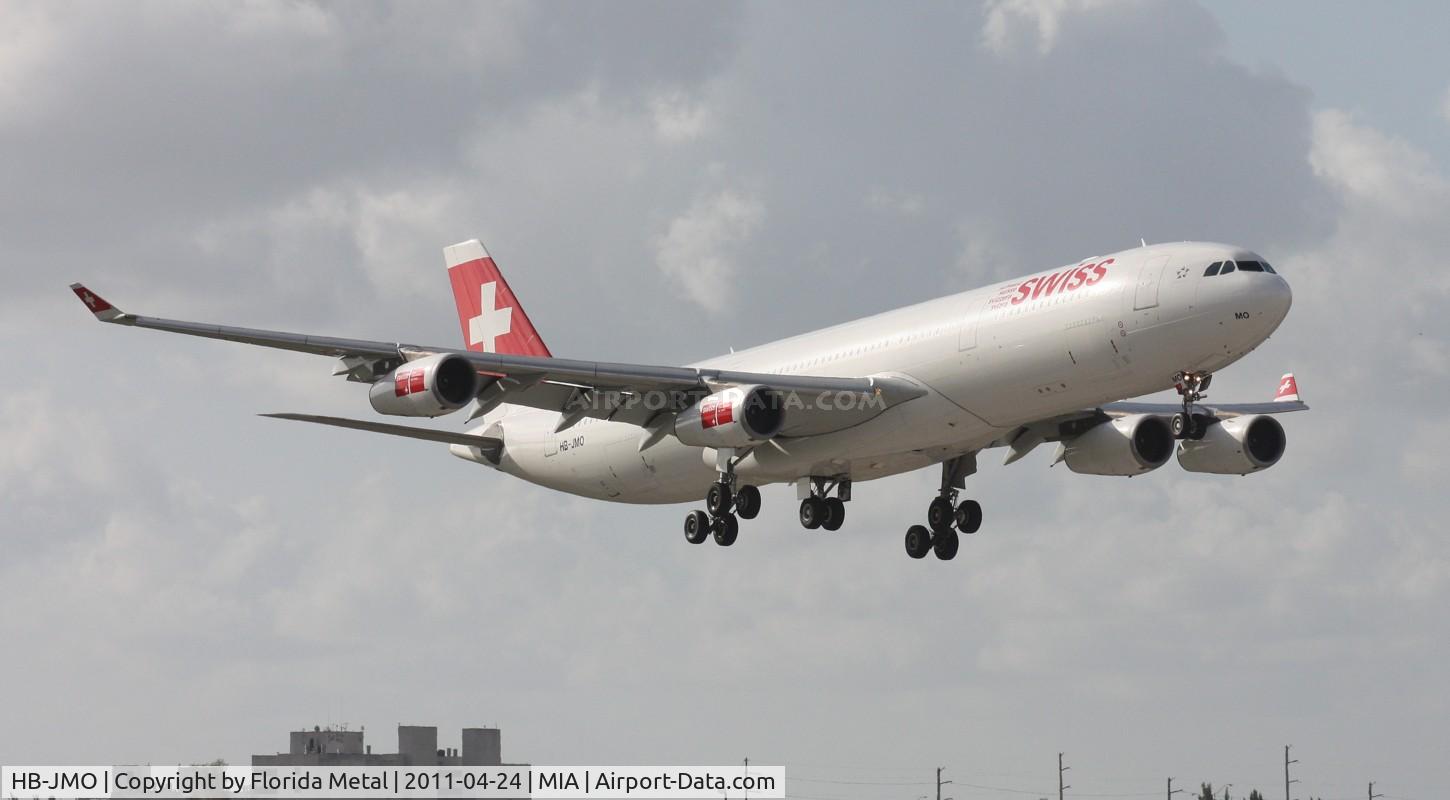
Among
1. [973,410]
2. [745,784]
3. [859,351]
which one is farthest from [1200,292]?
[745,784]

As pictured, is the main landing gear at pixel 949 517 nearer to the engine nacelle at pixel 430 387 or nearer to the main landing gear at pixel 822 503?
the main landing gear at pixel 822 503

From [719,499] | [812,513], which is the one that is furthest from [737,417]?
[812,513]

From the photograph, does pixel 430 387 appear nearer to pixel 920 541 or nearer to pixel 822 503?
pixel 822 503

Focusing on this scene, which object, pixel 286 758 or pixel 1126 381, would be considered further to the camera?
pixel 286 758

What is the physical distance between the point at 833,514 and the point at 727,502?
355 cm

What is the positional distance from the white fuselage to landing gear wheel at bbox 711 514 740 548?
1300mm

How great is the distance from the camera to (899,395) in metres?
55.7

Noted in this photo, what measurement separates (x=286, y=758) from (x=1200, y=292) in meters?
53.2

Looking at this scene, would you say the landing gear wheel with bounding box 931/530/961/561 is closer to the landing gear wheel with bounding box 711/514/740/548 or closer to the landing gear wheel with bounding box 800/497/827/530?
the landing gear wheel with bounding box 800/497/827/530

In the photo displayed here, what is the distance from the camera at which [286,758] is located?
90312 millimetres

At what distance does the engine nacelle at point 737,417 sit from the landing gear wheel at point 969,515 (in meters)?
9.98

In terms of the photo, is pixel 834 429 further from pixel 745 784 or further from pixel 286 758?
pixel 286 758

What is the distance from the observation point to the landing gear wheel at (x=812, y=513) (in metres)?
62.8

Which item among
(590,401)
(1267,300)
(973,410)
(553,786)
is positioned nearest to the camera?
(1267,300)
